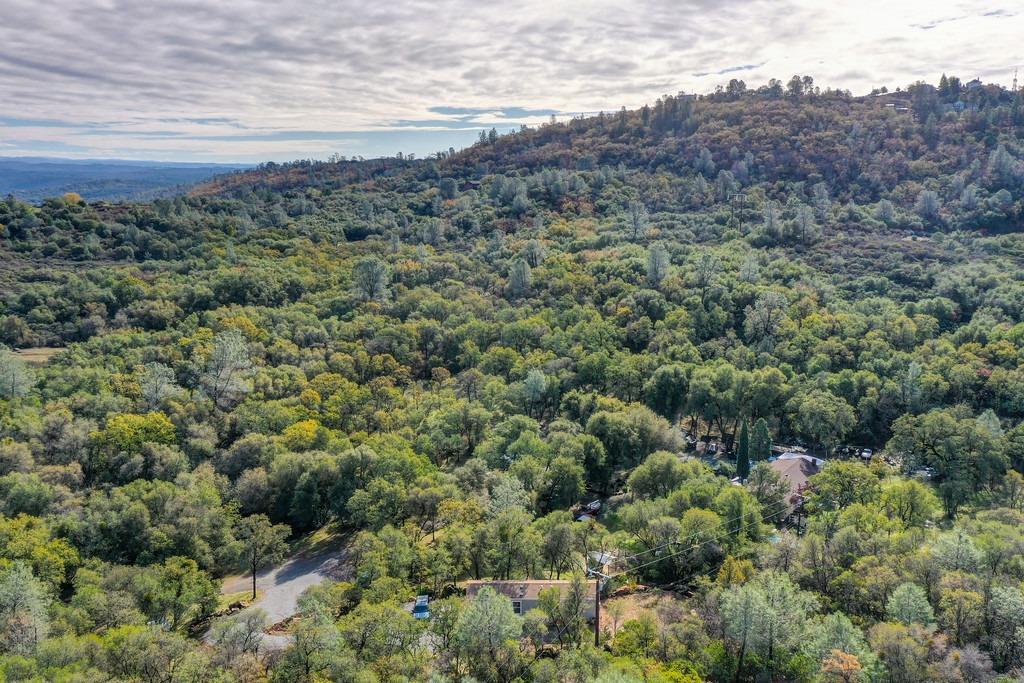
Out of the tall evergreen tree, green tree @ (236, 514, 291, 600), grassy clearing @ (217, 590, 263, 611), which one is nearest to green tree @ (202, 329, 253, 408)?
green tree @ (236, 514, 291, 600)

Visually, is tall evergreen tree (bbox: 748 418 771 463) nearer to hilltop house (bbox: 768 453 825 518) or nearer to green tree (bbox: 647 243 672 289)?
hilltop house (bbox: 768 453 825 518)

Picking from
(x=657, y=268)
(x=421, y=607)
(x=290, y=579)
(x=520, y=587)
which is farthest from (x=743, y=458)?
(x=657, y=268)

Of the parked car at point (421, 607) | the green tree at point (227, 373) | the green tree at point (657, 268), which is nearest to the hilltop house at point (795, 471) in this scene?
the parked car at point (421, 607)

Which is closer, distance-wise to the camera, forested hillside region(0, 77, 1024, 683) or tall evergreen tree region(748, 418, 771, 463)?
forested hillside region(0, 77, 1024, 683)

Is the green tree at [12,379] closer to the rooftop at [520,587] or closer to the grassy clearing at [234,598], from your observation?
the grassy clearing at [234,598]

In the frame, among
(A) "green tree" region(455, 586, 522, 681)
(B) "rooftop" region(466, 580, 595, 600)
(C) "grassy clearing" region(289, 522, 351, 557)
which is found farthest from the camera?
(C) "grassy clearing" region(289, 522, 351, 557)

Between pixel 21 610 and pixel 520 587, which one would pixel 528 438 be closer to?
pixel 520 587
